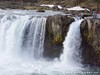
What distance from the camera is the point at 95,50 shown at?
24594mm

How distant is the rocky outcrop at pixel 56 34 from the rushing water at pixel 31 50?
0.41 meters

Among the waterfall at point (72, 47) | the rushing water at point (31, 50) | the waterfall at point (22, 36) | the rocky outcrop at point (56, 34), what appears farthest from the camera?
the waterfall at point (22, 36)

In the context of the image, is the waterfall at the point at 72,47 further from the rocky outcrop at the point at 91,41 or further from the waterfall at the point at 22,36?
the waterfall at the point at 22,36

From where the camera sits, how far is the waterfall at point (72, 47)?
1002 inches

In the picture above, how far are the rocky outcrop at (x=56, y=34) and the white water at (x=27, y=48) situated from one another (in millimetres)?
450

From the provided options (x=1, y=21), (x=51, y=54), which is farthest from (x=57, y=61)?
(x=1, y=21)

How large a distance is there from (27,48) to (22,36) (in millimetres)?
1204

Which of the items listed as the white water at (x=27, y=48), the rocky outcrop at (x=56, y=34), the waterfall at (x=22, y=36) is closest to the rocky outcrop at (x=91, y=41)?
the white water at (x=27, y=48)

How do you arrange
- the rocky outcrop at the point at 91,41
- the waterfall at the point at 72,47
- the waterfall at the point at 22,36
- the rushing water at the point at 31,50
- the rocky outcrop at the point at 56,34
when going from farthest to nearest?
1. the waterfall at the point at 22,36
2. the rocky outcrop at the point at 56,34
3. the waterfall at the point at 72,47
4. the rocky outcrop at the point at 91,41
5. the rushing water at the point at 31,50

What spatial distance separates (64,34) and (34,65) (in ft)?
12.7

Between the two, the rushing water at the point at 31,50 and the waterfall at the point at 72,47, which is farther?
the waterfall at the point at 72,47

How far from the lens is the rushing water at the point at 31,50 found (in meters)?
→ 23.4

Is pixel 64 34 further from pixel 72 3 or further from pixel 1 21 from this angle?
pixel 72 3

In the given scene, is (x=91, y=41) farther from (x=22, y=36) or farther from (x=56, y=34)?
(x=22, y=36)
